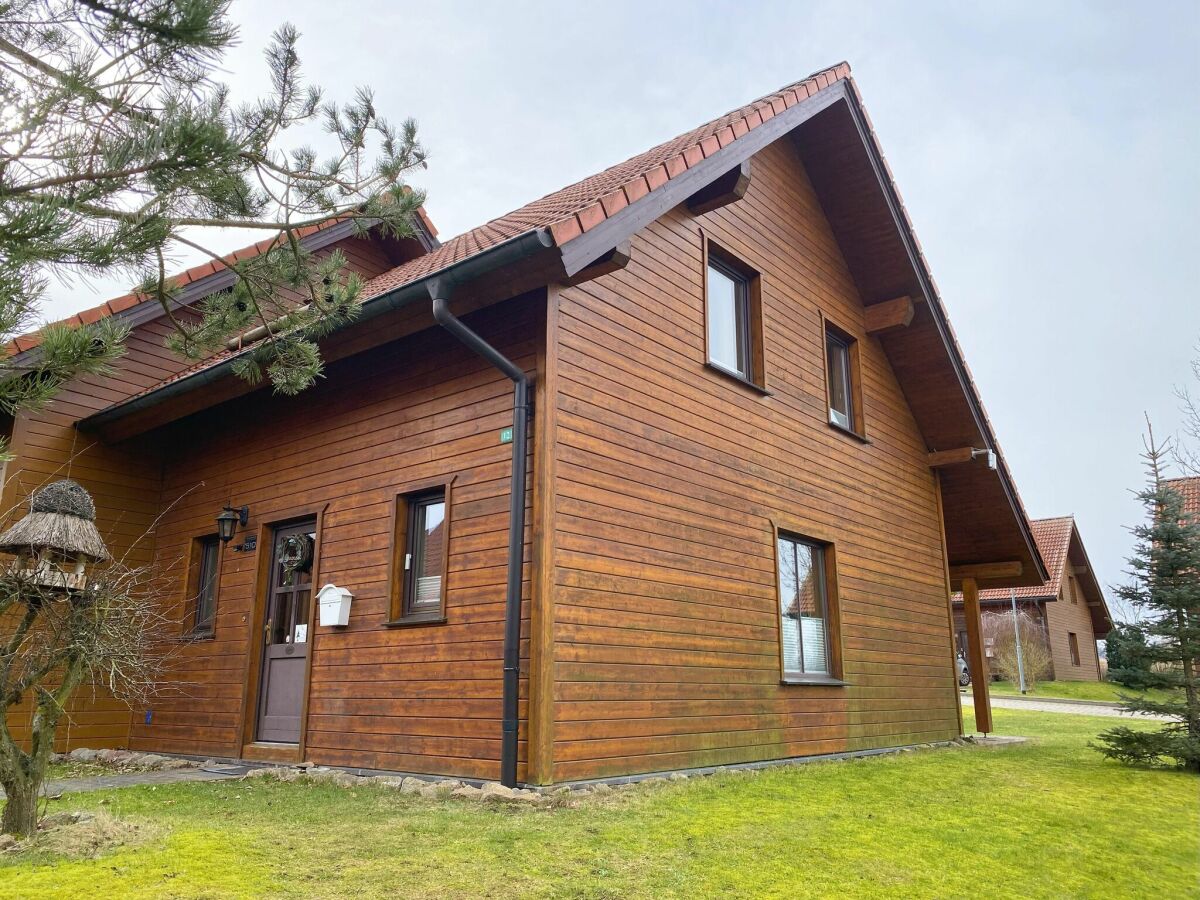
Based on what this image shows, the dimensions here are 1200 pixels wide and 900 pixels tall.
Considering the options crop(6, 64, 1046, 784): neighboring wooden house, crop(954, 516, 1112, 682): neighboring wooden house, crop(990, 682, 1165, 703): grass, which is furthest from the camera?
crop(954, 516, 1112, 682): neighboring wooden house

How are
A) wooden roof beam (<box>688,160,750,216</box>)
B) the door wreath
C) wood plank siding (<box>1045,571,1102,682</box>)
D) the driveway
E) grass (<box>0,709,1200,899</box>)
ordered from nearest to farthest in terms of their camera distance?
grass (<box>0,709,1200,899</box>)
wooden roof beam (<box>688,160,750,216</box>)
the door wreath
the driveway
wood plank siding (<box>1045,571,1102,682</box>)

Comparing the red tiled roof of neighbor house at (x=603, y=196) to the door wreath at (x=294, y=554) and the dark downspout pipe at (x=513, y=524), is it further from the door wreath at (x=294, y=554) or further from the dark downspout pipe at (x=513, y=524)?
the door wreath at (x=294, y=554)

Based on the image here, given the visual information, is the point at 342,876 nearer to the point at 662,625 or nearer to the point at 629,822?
the point at 629,822

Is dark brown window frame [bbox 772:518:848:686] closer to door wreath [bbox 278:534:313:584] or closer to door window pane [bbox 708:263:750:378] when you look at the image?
door window pane [bbox 708:263:750:378]

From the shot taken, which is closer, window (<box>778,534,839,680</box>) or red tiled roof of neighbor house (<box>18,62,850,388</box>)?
red tiled roof of neighbor house (<box>18,62,850,388</box>)

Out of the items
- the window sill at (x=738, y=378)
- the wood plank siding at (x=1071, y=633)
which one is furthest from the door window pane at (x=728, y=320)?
the wood plank siding at (x=1071, y=633)

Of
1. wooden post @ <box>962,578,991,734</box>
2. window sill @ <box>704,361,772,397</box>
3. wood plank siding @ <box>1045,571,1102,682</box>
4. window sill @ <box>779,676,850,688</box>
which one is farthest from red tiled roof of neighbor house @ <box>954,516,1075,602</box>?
window sill @ <box>704,361,772,397</box>

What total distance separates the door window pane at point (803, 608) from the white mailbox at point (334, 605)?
3.68 meters

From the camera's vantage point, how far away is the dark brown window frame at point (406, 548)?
257 inches

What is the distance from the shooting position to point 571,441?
20.0 feet

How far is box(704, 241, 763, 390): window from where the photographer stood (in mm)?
8328

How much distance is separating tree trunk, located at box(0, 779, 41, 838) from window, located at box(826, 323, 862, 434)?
8.03m

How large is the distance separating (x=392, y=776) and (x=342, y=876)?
2701 millimetres

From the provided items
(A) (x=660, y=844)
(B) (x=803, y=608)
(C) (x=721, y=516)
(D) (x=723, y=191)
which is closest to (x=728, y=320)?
(D) (x=723, y=191)
